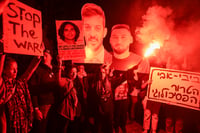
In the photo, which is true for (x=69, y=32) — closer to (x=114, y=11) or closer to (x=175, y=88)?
(x=114, y=11)

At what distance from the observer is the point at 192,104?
8.94 ft

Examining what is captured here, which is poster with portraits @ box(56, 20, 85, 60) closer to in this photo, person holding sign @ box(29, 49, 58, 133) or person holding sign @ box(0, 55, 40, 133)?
person holding sign @ box(29, 49, 58, 133)

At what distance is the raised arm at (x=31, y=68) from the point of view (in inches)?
91.2

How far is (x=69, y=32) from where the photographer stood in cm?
286

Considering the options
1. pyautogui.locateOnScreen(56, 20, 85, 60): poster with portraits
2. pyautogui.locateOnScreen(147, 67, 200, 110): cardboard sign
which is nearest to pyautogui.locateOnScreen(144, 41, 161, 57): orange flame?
pyautogui.locateOnScreen(147, 67, 200, 110): cardboard sign

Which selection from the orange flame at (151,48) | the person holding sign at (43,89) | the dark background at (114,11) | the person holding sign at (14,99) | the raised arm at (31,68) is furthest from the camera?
the orange flame at (151,48)

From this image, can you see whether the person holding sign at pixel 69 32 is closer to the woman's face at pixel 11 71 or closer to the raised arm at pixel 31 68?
the raised arm at pixel 31 68

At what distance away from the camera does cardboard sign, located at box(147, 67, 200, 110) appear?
272 cm

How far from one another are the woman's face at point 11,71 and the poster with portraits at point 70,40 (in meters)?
0.74

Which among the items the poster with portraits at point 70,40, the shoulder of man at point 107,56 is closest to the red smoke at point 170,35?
the shoulder of man at point 107,56

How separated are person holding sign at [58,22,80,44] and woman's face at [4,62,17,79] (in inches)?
34.4

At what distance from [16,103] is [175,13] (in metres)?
2.60

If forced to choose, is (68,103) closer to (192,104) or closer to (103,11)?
(103,11)

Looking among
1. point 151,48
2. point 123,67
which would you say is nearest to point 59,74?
point 123,67
